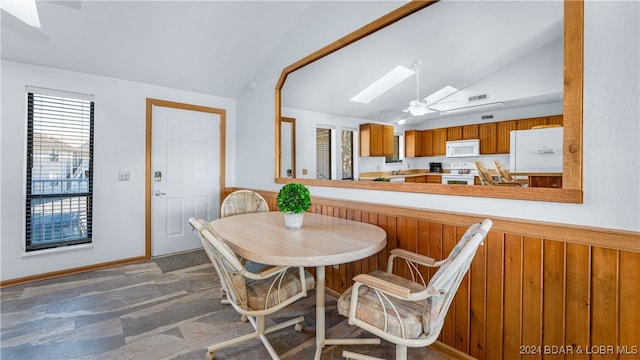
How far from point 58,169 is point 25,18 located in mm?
1489

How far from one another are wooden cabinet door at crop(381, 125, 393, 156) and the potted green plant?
0.75m

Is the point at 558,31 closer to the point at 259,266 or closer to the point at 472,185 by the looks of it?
the point at 472,185

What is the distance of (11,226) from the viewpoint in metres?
2.79

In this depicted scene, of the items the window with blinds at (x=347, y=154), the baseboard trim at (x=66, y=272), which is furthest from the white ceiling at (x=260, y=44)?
the baseboard trim at (x=66, y=272)

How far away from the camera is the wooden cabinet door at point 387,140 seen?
2.18 metres

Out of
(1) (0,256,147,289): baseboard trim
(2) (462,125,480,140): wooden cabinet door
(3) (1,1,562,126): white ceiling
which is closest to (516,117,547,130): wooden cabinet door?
(3) (1,1,562,126): white ceiling

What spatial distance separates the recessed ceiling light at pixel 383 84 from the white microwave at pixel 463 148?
0.62 metres

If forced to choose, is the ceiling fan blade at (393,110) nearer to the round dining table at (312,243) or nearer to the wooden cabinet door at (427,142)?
the wooden cabinet door at (427,142)

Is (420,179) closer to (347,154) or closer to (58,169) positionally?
(347,154)

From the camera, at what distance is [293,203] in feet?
6.36

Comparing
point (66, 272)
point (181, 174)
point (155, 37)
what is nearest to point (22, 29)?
point (155, 37)

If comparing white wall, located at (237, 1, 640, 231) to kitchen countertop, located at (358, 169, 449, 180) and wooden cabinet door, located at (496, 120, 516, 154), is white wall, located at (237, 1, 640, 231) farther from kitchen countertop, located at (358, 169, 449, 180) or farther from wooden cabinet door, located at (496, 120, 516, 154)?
kitchen countertop, located at (358, 169, 449, 180)

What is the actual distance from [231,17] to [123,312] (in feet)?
9.98

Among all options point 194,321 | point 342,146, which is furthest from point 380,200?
point 194,321
